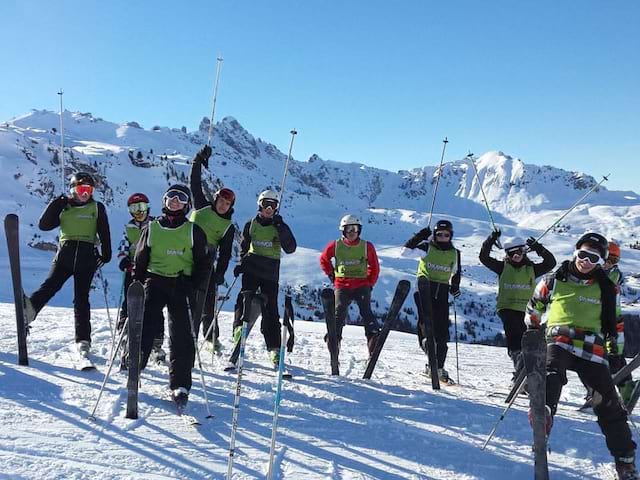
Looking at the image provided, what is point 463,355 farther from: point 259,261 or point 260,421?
point 260,421

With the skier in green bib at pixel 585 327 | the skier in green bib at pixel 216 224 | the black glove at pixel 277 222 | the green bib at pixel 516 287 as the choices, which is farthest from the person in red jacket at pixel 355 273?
the skier in green bib at pixel 585 327

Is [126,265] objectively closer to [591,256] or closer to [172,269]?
[172,269]

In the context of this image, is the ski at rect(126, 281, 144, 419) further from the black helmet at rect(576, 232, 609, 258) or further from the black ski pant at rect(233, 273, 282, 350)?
the black helmet at rect(576, 232, 609, 258)

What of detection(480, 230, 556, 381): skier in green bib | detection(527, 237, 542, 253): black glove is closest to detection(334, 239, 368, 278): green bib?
detection(480, 230, 556, 381): skier in green bib

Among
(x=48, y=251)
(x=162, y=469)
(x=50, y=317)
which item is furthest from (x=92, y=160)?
(x=162, y=469)

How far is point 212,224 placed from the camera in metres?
6.68

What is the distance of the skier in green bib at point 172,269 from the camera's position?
15.8ft

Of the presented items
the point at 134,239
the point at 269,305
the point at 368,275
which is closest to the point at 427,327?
the point at 368,275

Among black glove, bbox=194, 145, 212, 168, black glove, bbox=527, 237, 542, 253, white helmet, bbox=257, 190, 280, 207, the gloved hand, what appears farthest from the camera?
the gloved hand

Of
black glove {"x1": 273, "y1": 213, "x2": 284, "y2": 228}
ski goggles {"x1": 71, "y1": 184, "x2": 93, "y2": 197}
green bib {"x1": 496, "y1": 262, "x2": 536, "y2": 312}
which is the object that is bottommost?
green bib {"x1": 496, "y1": 262, "x2": 536, "y2": 312}

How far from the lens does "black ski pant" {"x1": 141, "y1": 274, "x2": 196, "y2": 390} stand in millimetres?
4680

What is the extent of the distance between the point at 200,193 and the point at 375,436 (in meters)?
4.08

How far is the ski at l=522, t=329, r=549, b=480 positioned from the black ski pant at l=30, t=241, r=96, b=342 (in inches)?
191

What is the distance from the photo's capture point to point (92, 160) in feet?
399
